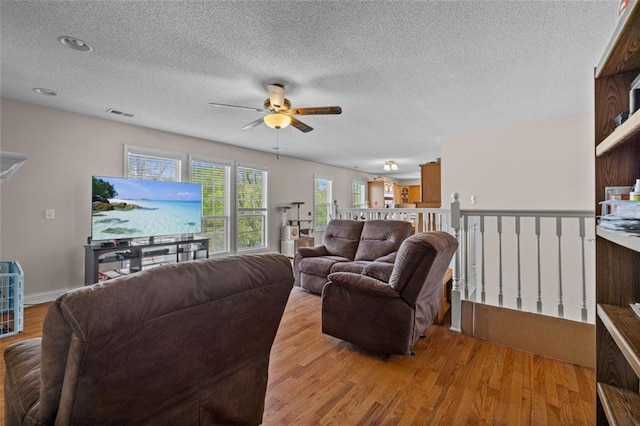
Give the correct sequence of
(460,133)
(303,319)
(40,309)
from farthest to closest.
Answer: (460,133)
(40,309)
(303,319)

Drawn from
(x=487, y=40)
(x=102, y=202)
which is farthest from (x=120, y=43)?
(x=487, y=40)

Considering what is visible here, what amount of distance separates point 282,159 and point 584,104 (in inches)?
205

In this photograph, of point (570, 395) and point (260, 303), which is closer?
point (260, 303)

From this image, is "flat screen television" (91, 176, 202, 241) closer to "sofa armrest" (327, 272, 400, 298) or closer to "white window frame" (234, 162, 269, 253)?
"white window frame" (234, 162, 269, 253)

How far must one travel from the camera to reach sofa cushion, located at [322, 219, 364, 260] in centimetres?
416

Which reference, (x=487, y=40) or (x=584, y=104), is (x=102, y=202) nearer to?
(x=487, y=40)

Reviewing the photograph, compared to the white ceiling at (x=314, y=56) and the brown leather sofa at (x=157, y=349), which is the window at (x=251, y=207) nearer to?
the white ceiling at (x=314, y=56)

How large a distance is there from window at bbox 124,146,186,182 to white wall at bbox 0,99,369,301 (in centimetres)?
13

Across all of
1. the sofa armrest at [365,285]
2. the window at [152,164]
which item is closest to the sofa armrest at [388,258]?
the sofa armrest at [365,285]

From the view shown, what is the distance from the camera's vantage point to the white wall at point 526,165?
12.6 ft

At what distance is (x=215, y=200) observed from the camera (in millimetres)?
5410

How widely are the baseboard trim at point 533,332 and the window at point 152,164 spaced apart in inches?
180

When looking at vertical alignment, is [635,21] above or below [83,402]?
above

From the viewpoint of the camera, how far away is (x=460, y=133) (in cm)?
477
